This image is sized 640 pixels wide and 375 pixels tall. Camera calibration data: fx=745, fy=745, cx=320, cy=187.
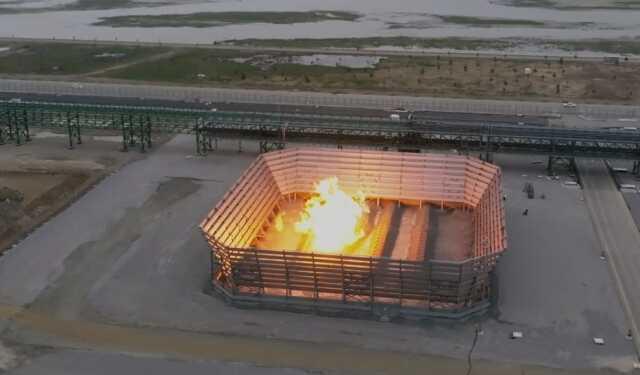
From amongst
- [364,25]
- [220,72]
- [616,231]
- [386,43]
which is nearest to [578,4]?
[364,25]

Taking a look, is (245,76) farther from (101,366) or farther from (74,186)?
(101,366)

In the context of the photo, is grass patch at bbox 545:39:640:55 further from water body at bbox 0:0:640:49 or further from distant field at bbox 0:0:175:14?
distant field at bbox 0:0:175:14

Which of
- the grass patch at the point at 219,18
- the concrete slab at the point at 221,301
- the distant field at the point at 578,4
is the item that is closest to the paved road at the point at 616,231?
the concrete slab at the point at 221,301

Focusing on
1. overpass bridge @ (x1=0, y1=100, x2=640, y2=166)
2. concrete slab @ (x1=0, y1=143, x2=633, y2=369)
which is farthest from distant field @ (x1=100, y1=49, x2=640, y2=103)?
concrete slab @ (x1=0, y1=143, x2=633, y2=369)

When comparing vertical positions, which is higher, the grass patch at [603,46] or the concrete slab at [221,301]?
the grass patch at [603,46]

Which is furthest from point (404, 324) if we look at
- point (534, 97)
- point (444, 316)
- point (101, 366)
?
point (534, 97)

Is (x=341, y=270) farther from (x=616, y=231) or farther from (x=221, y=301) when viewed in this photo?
(x=616, y=231)

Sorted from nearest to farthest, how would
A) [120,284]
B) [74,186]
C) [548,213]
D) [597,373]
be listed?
[597,373] < [120,284] < [548,213] < [74,186]

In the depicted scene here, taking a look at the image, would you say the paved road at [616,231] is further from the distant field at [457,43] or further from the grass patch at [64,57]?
the grass patch at [64,57]
